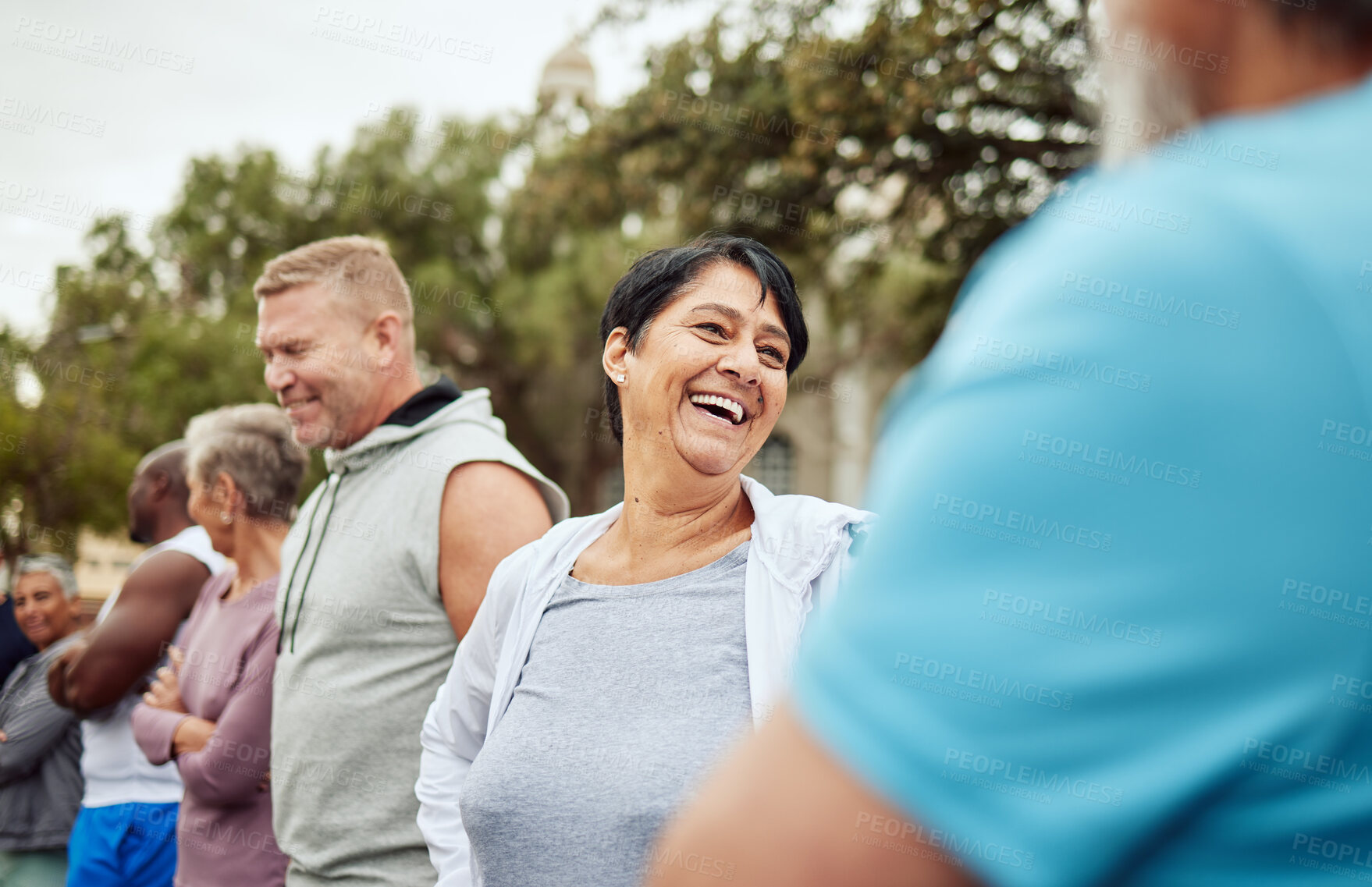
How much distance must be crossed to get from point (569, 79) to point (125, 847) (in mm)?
7078

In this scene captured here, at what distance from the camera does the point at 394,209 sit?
24484mm

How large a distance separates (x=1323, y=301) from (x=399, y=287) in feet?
10.6

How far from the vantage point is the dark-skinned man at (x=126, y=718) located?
3.88 metres

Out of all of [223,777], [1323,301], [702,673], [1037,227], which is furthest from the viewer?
[223,777]

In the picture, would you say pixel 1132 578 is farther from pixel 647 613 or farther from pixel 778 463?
pixel 778 463

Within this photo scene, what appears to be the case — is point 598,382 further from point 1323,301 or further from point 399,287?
point 1323,301

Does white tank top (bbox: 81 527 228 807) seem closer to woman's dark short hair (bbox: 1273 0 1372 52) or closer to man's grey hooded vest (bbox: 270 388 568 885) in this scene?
man's grey hooded vest (bbox: 270 388 568 885)

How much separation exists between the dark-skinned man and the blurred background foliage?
4141 mm

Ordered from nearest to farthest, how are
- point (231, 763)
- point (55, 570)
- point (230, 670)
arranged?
point (231, 763) → point (230, 670) → point (55, 570)

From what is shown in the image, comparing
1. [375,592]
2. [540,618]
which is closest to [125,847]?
[375,592]

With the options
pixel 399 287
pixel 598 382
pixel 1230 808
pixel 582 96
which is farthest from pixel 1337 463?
pixel 598 382

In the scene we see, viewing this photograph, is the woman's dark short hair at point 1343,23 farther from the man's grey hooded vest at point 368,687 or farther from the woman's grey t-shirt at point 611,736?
the man's grey hooded vest at point 368,687

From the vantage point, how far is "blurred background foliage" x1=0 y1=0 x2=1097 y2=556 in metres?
8.38

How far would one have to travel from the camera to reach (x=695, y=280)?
8.35 feet
